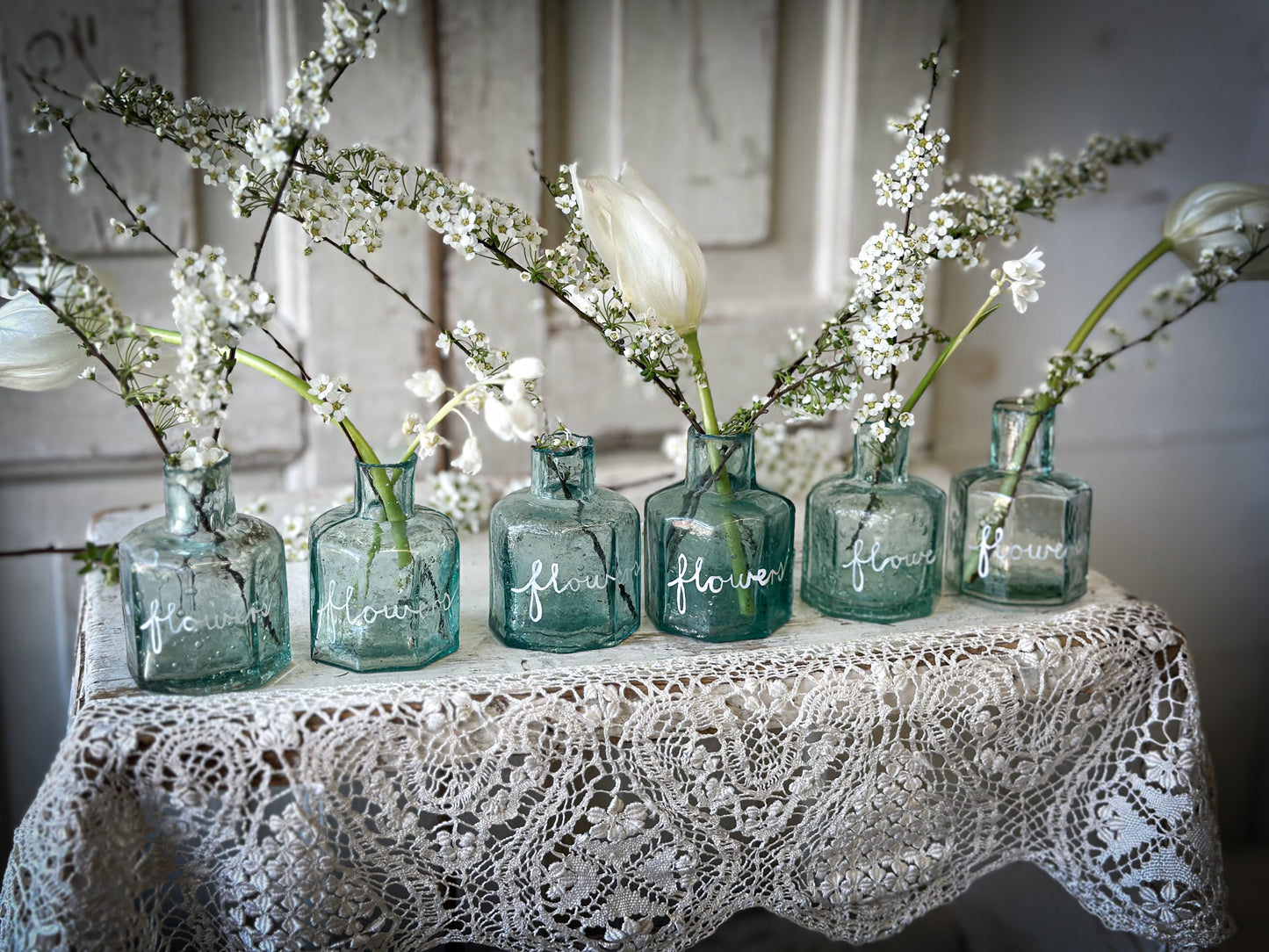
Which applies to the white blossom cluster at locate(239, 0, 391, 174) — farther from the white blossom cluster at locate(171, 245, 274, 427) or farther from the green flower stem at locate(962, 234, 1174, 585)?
the green flower stem at locate(962, 234, 1174, 585)

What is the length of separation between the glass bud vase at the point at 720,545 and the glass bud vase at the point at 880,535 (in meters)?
0.06

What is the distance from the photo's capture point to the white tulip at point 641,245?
0.83 m

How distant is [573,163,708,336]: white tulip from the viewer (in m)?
0.83

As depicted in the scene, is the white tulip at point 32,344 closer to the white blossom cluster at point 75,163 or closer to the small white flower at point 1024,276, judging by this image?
the white blossom cluster at point 75,163

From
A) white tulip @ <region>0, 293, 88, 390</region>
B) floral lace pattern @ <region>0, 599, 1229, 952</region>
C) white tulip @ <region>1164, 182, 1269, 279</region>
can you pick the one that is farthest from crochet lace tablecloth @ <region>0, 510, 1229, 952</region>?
white tulip @ <region>1164, 182, 1269, 279</region>

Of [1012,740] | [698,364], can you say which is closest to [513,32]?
[698,364]

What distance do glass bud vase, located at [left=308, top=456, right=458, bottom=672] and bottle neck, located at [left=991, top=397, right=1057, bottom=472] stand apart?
1.61ft

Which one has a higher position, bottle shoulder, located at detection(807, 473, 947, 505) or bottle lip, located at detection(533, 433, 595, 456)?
bottle lip, located at detection(533, 433, 595, 456)

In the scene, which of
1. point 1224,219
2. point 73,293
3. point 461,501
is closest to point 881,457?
point 1224,219

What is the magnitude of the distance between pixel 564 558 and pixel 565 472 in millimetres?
68

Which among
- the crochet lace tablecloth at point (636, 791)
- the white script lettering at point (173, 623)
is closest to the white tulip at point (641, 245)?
the crochet lace tablecloth at point (636, 791)

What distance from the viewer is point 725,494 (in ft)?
3.01

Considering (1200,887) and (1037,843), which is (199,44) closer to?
(1037,843)

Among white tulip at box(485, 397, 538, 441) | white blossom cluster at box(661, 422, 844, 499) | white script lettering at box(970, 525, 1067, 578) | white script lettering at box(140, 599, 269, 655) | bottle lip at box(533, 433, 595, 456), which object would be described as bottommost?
white script lettering at box(140, 599, 269, 655)
